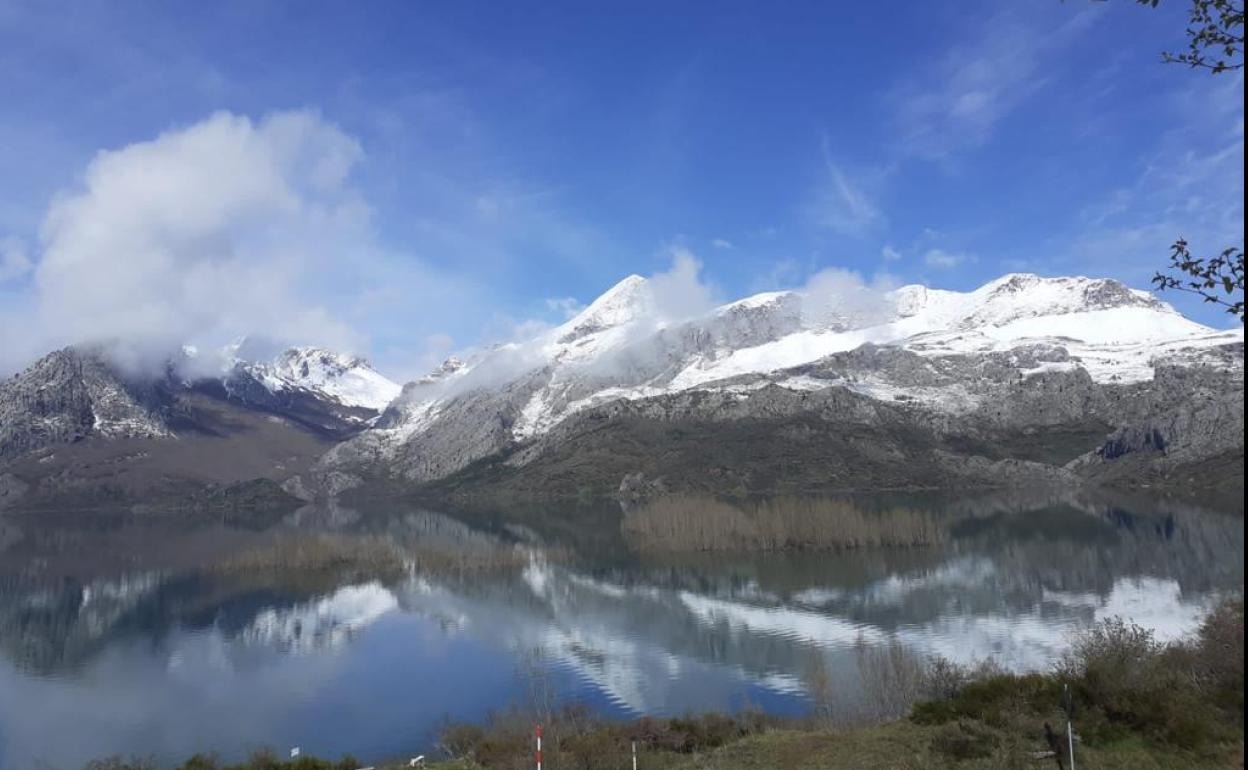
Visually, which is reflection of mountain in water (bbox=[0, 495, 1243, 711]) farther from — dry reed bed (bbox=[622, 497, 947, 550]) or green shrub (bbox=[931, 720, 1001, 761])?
green shrub (bbox=[931, 720, 1001, 761])

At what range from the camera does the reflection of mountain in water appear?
2601 inches

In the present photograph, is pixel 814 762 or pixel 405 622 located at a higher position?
pixel 814 762

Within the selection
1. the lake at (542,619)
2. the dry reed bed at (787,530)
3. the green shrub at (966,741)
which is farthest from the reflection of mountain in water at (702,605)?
the green shrub at (966,741)

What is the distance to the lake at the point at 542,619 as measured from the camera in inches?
2180

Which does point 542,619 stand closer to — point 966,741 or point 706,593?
point 706,593

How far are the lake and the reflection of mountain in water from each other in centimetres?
46

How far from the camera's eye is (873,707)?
44.5m

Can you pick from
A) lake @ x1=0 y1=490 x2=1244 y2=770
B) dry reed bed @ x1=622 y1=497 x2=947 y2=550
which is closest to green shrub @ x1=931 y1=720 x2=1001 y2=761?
lake @ x1=0 y1=490 x2=1244 y2=770

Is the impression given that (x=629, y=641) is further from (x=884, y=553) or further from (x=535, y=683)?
(x=884, y=553)

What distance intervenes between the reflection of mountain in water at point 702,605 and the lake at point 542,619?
1.52 ft

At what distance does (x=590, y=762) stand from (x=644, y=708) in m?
24.7

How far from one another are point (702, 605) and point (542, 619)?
18.1 meters

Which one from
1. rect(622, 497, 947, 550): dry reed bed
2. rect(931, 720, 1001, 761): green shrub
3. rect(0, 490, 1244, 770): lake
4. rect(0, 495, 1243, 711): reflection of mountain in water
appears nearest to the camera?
rect(931, 720, 1001, 761): green shrub

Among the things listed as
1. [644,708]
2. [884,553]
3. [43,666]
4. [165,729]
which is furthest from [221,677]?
[884,553]
